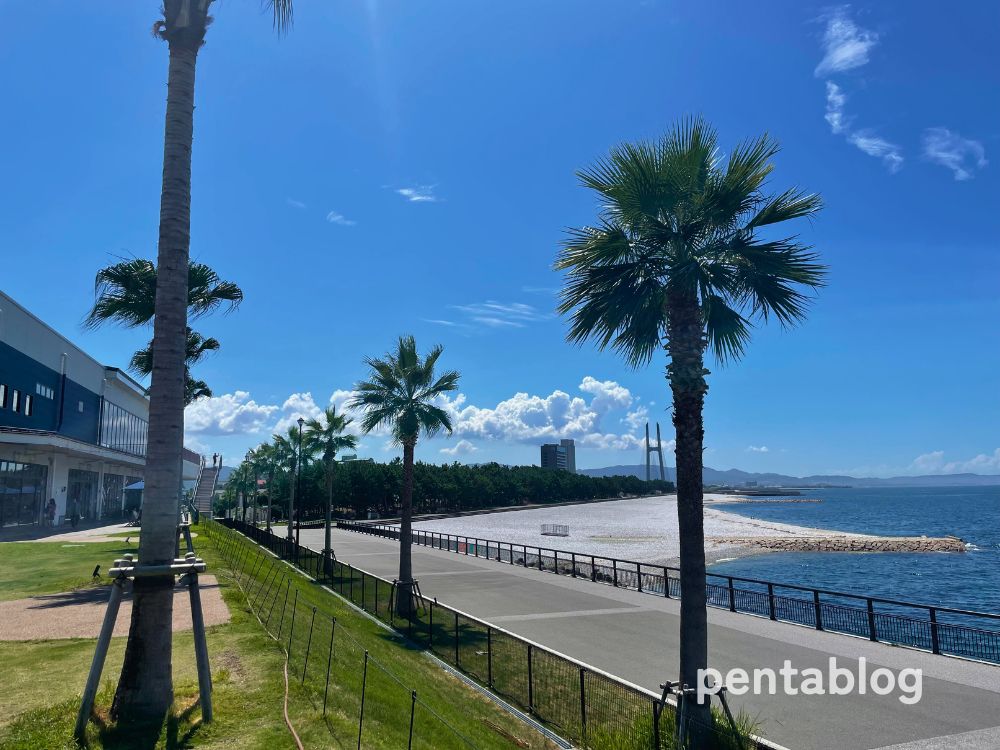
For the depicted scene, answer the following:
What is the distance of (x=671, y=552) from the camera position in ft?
181

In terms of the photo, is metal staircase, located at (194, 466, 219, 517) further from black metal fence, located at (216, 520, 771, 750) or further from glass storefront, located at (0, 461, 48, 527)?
black metal fence, located at (216, 520, 771, 750)

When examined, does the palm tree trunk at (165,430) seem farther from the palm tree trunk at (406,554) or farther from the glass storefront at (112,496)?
the glass storefront at (112,496)

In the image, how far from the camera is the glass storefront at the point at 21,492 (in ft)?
131

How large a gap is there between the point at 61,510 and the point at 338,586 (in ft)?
107

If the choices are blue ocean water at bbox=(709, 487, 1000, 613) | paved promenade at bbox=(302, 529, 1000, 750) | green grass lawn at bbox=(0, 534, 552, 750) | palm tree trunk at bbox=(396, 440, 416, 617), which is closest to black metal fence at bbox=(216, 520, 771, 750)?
green grass lawn at bbox=(0, 534, 552, 750)

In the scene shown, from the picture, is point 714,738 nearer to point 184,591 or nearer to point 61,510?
point 184,591

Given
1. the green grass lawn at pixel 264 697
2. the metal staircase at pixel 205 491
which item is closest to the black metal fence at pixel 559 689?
the green grass lawn at pixel 264 697

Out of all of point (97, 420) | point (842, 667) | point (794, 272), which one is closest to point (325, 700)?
point (794, 272)

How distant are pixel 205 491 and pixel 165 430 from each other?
80273 mm

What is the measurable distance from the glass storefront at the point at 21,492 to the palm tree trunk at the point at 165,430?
39.0 metres

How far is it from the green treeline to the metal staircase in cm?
402

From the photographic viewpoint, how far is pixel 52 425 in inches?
1897

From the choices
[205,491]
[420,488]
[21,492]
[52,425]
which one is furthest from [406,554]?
[420,488]

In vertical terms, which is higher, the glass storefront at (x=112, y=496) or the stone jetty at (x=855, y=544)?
the glass storefront at (x=112, y=496)
